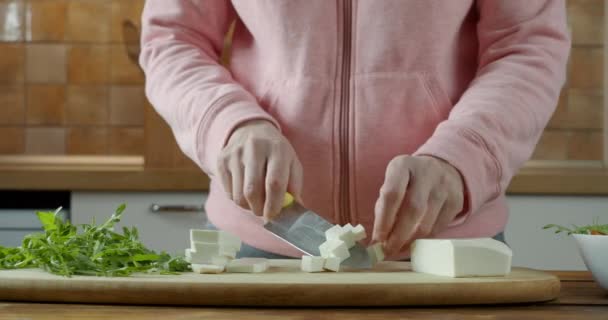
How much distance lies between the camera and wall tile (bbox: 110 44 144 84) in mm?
2918

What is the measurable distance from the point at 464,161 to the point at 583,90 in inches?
70.1

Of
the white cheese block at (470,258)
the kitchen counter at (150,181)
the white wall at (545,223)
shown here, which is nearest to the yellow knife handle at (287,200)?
the white cheese block at (470,258)

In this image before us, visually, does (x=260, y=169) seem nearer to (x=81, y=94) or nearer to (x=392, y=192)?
(x=392, y=192)

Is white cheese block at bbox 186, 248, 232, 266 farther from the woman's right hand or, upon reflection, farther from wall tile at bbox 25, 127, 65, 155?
wall tile at bbox 25, 127, 65, 155

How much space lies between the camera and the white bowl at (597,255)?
1.08 meters

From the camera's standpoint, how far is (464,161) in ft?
3.87

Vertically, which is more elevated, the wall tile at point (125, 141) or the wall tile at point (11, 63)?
the wall tile at point (11, 63)

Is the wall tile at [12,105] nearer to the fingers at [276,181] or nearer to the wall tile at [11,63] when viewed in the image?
the wall tile at [11,63]

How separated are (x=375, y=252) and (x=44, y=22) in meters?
2.05

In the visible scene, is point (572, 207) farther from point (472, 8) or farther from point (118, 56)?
point (118, 56)

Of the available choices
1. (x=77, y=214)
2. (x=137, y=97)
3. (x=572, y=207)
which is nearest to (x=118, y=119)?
(x=137, y=97)

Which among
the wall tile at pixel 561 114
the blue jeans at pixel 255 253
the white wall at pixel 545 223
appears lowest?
the white wall at pixel 545 223

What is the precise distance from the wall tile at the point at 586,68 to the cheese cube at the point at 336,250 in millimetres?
1866

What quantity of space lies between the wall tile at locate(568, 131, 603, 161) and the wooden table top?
185 cm
